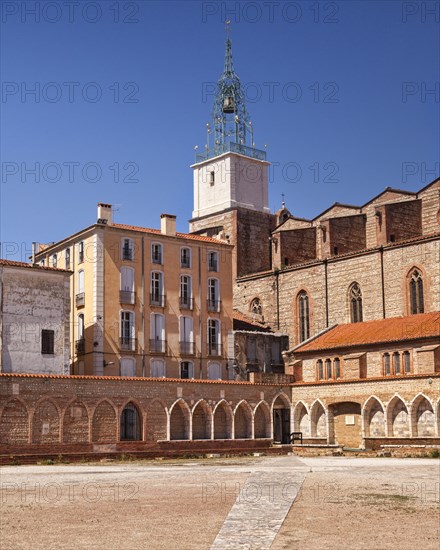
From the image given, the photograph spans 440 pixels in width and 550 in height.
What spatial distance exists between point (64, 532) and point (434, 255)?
139 feet

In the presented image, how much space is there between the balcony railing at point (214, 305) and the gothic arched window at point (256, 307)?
10245mm

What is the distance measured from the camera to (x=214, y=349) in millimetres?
57031

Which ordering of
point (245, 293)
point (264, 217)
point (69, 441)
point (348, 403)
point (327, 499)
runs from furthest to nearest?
point (264, 217), point (245, 293), point (348, 403), point (69, 441), point (327, 499)

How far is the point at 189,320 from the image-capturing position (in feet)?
184

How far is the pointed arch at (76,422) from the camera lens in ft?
138

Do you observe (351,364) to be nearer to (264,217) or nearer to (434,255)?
(434,255)

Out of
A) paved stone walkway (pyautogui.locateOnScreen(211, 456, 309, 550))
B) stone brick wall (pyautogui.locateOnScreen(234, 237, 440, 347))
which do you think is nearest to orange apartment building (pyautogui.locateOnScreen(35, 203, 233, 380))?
stone brick wall (pyautogui.locateOnScreen(234, 237, 440, 347))

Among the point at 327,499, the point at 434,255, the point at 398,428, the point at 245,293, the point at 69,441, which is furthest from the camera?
the point at 245,293

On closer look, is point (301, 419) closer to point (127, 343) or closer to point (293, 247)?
point (127, 343)

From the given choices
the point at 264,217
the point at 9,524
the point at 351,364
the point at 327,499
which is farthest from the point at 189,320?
the point at 9,524

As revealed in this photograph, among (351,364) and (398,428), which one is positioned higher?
(351,364)

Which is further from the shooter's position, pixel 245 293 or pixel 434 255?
pixel 245 293

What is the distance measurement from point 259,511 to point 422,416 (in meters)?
28.4

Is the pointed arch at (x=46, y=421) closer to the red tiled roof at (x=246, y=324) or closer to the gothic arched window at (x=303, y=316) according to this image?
the red tiled roof at (x=246, y=324)
